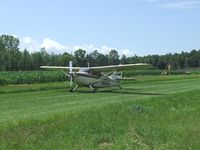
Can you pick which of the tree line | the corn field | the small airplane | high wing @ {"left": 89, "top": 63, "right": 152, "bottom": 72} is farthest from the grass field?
the tree line

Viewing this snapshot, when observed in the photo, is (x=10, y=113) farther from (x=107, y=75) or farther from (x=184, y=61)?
(x=184, y=61)

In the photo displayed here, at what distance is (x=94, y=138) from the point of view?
40.4ft

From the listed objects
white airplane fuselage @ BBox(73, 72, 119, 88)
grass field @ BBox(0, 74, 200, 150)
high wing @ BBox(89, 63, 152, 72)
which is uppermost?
high wing @ BBox(89, 63, 152, 72)

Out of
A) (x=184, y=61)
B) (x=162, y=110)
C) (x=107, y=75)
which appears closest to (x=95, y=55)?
(x=184, y=61)

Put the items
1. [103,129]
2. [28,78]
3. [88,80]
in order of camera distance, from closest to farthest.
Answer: [103,129], [88,80], [28,78]

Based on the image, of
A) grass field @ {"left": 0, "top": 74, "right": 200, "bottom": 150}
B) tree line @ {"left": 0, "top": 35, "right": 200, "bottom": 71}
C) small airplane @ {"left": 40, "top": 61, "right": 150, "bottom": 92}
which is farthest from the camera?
tree line @ {"left": 0, "top": 35, "right": 200, "bottom": 71}

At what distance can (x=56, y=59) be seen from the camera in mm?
154625

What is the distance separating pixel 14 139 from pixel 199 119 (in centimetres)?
732

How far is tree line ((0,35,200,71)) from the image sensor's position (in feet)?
419

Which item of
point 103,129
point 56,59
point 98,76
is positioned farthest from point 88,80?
point 56,59

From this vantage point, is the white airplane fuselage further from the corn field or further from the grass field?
the corn field

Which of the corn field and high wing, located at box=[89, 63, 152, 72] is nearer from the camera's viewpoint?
high wing, located at box=[89, 63, 152, 72]

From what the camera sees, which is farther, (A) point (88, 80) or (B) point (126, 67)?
(A) point (88, 80)

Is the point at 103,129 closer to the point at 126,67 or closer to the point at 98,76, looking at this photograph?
the point at 126,67
